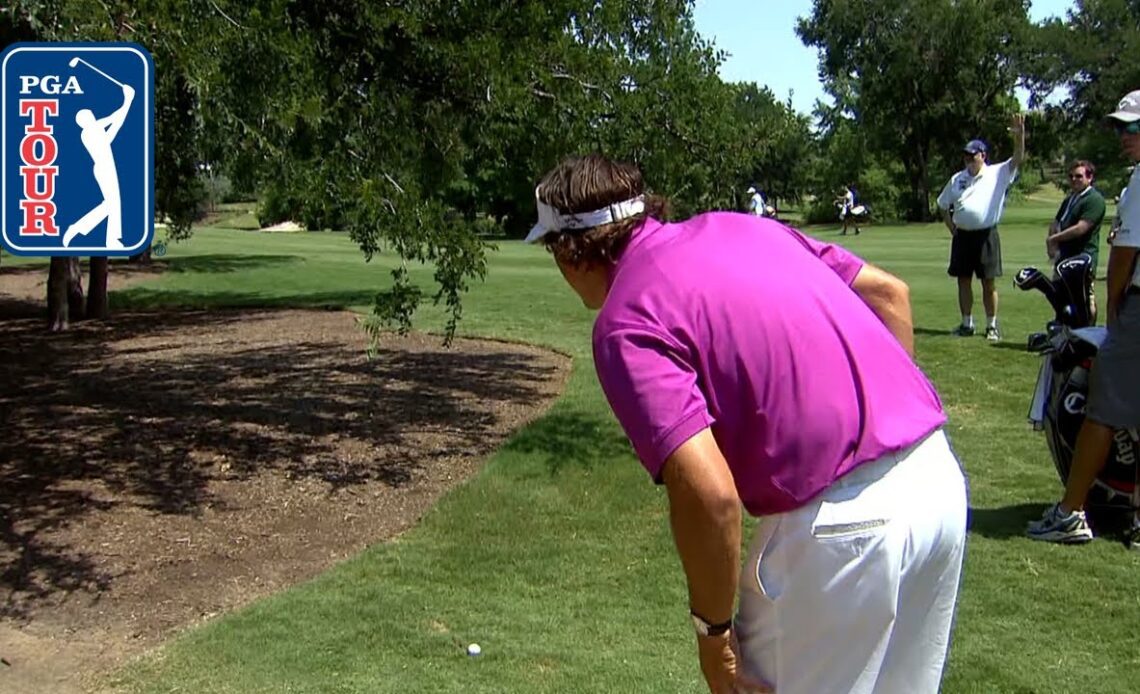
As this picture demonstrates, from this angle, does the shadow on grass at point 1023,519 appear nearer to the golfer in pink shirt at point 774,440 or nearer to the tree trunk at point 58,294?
the golfer in pink shirt at point 774,440

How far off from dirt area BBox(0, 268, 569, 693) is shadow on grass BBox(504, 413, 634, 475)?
1.01ft

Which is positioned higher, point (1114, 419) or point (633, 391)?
point (633, 391)

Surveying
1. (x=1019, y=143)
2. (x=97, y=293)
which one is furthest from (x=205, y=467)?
(x=97, y=293)

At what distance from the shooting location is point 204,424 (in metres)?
9.02

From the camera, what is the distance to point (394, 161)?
785cm

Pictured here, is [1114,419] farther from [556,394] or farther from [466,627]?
[556,394]

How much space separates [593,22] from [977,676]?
5.40m

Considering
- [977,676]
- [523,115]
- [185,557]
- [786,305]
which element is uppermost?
[523,115]

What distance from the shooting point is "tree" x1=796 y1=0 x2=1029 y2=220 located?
59094 mm

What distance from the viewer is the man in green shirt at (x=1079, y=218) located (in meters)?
10.2

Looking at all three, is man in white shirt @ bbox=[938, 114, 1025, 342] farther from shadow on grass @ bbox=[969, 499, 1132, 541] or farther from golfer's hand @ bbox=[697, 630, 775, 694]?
golfer's hand @ bbox=[697, 630, 775, 694]

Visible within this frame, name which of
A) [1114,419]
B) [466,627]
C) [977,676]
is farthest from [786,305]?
[1114,419]

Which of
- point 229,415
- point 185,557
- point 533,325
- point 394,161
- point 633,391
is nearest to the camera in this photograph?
point 633,391

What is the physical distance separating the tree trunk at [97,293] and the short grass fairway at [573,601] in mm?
11424
